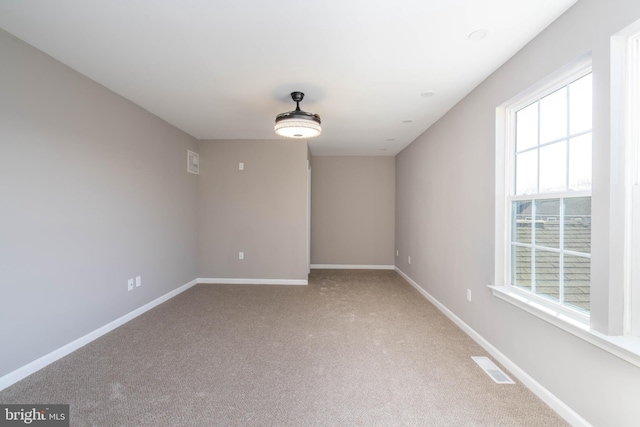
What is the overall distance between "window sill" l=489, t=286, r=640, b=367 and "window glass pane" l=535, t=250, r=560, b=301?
0.11 meters

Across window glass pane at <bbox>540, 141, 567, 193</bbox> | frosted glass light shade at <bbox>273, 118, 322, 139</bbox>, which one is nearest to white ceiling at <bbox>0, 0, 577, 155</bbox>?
frosted glass light shade at <bbox>273, 118, 322, 139</bbox>

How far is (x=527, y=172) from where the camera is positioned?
7.68 feet

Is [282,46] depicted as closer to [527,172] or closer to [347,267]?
[527,172]

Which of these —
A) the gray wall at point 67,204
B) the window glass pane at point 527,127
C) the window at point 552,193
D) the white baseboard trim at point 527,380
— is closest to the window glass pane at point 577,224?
the window at point 552,193

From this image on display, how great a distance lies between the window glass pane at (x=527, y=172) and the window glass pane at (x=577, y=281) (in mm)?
612

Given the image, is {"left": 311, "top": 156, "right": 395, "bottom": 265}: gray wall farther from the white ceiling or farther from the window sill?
the window sill

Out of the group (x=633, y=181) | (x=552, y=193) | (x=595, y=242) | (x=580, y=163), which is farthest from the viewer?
(x=552, y=193)

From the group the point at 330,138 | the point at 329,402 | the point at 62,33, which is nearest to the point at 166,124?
the point at 62,33

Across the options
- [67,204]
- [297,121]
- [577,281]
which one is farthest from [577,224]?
[67,204]

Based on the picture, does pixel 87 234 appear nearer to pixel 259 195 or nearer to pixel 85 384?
pixel 85 384

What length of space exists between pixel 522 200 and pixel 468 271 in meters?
1.02

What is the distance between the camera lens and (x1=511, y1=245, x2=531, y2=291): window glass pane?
91.7 inches

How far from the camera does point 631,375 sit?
4.69 ft

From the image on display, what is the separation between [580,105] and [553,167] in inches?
16.3
